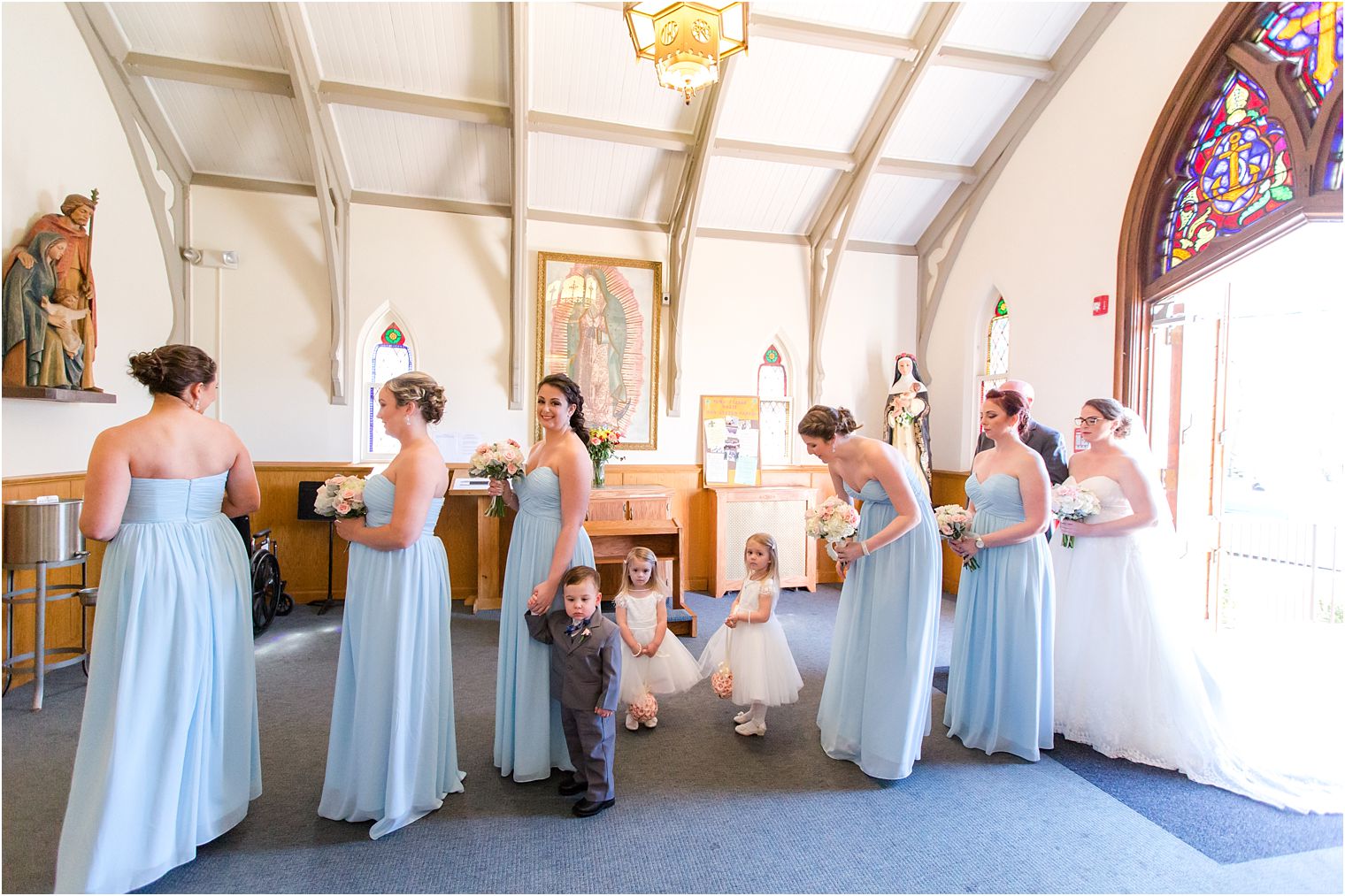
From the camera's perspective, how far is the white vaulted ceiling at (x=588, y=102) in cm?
514

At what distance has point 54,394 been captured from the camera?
13.4 feet

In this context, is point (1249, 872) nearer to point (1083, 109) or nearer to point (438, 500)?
point (438, 500)

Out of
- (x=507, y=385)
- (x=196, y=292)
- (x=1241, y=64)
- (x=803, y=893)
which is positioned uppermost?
(x=1241, y=64)

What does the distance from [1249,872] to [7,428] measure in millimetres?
6670

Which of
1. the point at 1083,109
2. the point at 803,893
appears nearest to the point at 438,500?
the point at 803,893

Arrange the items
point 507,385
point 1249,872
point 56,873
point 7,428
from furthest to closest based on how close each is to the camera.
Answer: point 507,385 < point 7,428 < point 1249,872 < point 56,873

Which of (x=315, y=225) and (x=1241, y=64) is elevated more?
(x=1241, y=64)

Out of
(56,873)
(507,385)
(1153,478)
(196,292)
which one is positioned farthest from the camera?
(507,385)

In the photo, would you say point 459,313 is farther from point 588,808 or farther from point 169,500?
point 588,808

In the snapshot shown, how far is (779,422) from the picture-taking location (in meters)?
7.57

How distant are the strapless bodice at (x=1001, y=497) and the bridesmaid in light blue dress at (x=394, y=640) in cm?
272

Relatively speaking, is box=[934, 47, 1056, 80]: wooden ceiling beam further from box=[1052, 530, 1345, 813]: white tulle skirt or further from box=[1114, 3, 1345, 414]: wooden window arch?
box=[1052, 530, 1345, 813]: white tulle skirt

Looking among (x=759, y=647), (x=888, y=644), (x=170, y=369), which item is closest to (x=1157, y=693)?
(x=888, y=644)

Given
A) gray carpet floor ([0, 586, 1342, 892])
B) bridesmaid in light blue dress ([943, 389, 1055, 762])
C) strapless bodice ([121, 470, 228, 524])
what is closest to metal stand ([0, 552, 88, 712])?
gray carpet floor ([0, 586, 1342, 892])
